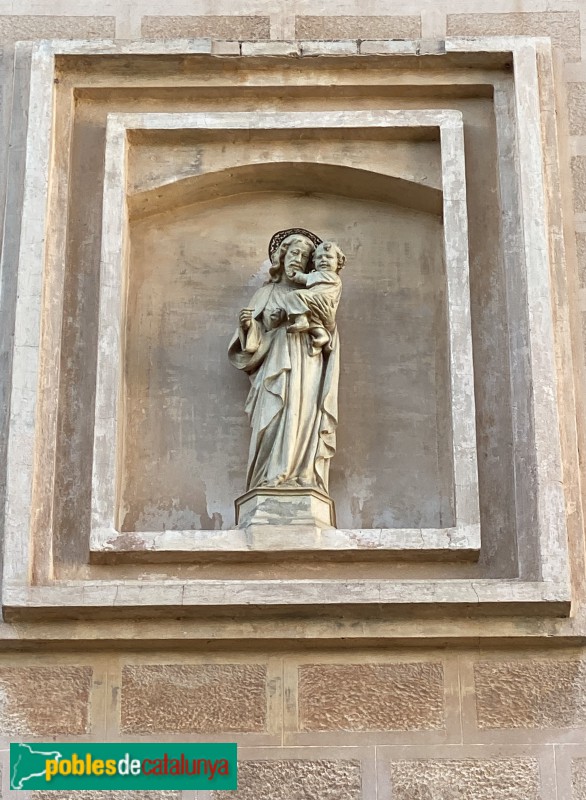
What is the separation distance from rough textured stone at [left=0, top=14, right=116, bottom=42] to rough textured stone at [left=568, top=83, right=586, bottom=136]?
1.90 metres

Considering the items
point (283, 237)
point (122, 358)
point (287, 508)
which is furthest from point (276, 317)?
point (287, 508)

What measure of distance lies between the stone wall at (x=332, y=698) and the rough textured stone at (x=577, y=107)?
184 centimetres

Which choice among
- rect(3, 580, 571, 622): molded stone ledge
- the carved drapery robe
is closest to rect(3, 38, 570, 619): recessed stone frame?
rect(3, 580, 571, 622): molded stone ledge

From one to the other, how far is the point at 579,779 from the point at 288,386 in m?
1.77

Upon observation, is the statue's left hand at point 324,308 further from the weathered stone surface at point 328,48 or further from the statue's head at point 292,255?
the weathered stone surface at point 328,48

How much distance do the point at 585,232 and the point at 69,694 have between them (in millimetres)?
2678

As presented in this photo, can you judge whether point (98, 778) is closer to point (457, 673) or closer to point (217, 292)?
point (457, 673)

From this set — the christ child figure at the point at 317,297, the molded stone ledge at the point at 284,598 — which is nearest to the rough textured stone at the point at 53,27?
the christ child figure at the point at 317,297

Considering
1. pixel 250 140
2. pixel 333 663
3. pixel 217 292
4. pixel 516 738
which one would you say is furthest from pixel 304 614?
pixel 250 140

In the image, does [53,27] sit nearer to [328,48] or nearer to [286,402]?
[328,48]

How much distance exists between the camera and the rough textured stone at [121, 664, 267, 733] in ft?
20.8

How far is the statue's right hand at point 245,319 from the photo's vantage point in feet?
22.7

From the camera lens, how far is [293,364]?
22.5ft

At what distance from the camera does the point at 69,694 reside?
639 cm
